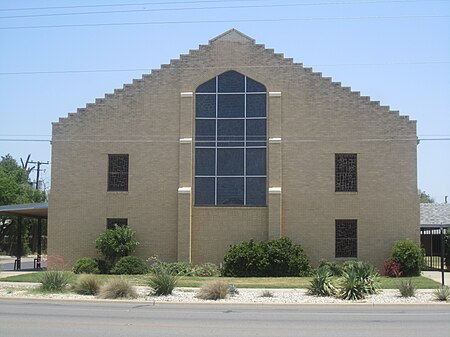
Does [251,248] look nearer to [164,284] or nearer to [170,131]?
[170,131]

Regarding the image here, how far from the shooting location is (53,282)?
24.5 metres

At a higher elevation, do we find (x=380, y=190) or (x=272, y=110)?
(x=272, y=110)

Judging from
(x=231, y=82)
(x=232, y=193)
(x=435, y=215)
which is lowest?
(x=435, y=215)

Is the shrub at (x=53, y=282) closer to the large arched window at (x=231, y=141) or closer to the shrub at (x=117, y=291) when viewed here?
the shrub at (x=117, y=291)

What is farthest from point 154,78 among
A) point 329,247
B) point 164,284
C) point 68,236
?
point 164,284

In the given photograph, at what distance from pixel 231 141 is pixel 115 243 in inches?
316

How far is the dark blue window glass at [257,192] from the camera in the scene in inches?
1377

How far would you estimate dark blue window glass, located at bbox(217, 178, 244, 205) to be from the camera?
35.1 m

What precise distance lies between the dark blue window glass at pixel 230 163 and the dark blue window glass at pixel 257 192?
93cm

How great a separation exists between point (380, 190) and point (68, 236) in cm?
1649

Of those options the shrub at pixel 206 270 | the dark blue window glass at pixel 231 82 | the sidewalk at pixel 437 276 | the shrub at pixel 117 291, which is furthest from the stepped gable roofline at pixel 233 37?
the shrub at pixel 117 291

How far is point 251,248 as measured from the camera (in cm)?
3297

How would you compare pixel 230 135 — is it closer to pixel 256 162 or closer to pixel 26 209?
pixel 256 162

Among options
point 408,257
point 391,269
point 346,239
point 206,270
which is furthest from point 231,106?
point 408,257
